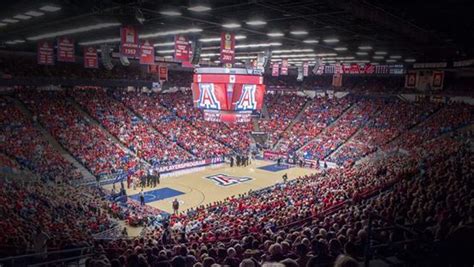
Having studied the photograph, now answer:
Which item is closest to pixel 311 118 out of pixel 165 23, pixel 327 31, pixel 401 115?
pixel 401 115

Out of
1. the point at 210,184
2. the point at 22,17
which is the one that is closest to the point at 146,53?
the point at 22,17

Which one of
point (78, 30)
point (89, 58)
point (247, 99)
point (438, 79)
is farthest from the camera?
point (438, 79)

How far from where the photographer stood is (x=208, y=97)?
2000 cm

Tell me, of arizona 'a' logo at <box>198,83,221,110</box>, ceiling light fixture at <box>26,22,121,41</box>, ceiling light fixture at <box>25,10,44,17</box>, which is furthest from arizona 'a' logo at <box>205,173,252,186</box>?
ceiling light fixture at <box>25,10,44,17</box>

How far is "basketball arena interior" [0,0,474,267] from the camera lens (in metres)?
8.05

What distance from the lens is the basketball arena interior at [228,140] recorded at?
26.4ft

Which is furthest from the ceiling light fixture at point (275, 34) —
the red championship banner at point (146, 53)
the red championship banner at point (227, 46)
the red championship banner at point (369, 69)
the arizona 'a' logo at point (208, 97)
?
the red championship banner at point (369, 69)

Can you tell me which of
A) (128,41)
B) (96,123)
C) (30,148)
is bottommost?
(30,148)

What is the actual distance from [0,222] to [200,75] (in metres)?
11.6

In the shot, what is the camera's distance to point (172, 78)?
48.2m

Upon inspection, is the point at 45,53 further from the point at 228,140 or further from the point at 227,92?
the point at 228,140

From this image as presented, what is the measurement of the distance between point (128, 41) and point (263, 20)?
6061 mm

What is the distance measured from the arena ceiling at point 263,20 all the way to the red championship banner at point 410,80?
16907 mm

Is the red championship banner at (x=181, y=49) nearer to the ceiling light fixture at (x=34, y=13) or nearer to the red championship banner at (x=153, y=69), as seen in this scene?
the ceiling light fixture at (x=34, y=13)
